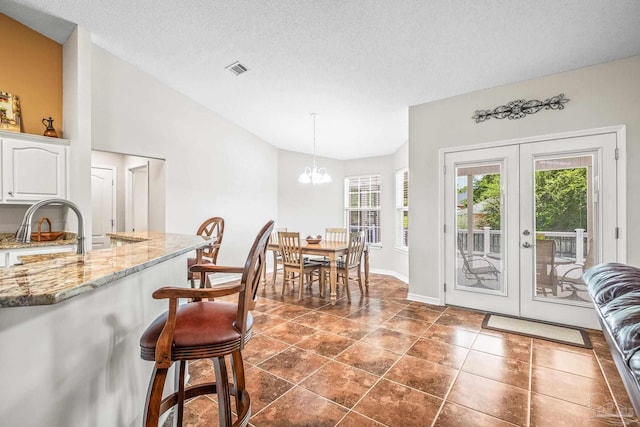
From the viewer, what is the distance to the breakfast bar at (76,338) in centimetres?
82

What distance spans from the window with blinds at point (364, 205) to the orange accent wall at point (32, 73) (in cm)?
508

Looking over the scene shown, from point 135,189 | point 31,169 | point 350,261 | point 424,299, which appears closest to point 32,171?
point 31,169

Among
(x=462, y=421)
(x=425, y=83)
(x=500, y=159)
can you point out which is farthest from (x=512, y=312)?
(x=425, y=83)

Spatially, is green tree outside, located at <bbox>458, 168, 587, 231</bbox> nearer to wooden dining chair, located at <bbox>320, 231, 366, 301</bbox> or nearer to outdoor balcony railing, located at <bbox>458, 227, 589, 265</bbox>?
outdoor balcony railing, located at <bbox>458, 227, 589, 265</bbox>

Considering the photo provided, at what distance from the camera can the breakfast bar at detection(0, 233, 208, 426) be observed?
32.4 inches

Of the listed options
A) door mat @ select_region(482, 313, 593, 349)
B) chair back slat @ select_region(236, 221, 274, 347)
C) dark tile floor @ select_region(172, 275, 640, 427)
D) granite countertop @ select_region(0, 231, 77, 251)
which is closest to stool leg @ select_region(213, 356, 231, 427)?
chair back slat @ select_region(236, 221, 274, 347)

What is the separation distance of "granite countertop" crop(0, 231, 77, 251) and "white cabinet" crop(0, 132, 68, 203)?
1.27 feet

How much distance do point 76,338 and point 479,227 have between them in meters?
3.81

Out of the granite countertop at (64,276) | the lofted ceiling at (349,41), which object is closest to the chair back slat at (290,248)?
the lofted ceiling at (349,41)

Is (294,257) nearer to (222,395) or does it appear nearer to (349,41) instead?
(349,41)

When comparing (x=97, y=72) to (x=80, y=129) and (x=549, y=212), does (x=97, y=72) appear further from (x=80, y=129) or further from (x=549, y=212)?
(x=549, y=212)

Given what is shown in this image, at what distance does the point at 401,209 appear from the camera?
5.80 meters

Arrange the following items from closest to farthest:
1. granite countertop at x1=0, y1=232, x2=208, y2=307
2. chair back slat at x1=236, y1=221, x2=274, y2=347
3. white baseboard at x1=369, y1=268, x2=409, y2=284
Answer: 1. granite countertop at x1=0, y1=232, x2=208, y2=307
2. chair back slat at x1=236, y1=221, x2=274, y2=347
3. white baseboard at x1=369, y1=268, x2=409, y2=284

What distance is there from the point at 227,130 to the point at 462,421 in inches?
195
